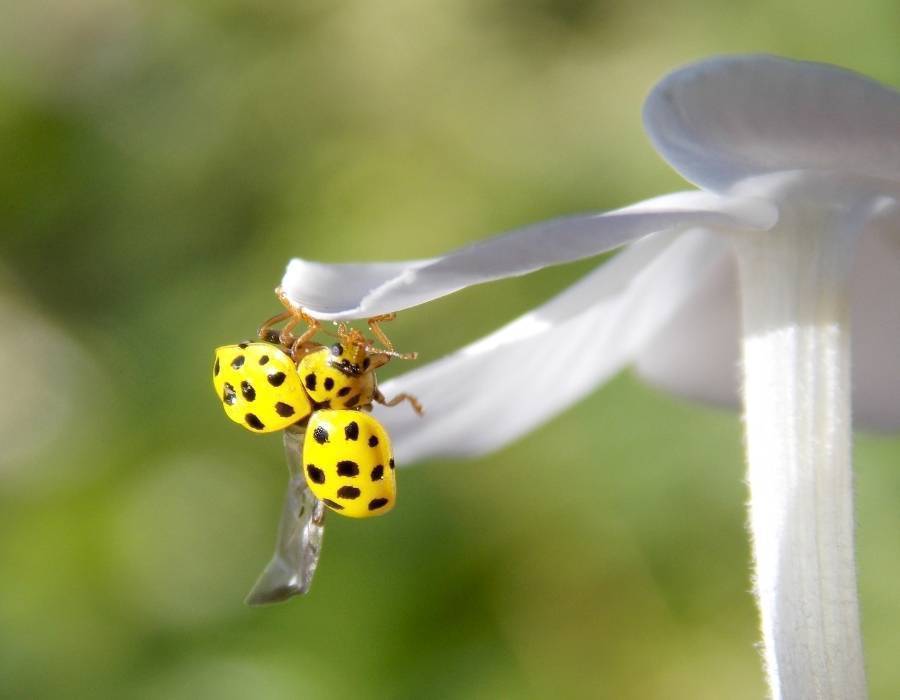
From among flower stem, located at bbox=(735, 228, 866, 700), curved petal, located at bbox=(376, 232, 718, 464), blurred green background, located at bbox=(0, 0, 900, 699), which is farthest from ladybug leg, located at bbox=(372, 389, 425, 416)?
blurred green background, located at bbox=(0, 0, 900, 699)

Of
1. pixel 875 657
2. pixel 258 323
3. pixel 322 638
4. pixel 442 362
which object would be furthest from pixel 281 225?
pixel 442 362

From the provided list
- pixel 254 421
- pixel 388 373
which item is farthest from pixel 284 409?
pixel 388 373

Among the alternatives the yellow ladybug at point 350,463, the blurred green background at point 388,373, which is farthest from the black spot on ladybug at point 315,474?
the blurred green background at point 388,373

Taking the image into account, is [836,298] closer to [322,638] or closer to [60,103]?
[322,638]

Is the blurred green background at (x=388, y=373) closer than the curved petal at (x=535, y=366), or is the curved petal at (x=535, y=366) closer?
the curved petal at (x=535, y=366)

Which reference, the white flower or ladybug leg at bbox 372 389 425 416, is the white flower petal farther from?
ladybug leg at bbox 372 389 425 416

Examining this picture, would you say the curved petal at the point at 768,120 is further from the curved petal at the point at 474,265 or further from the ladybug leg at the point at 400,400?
the ladybug leg at the point at 400,400

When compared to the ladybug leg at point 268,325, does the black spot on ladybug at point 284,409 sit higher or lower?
lower
